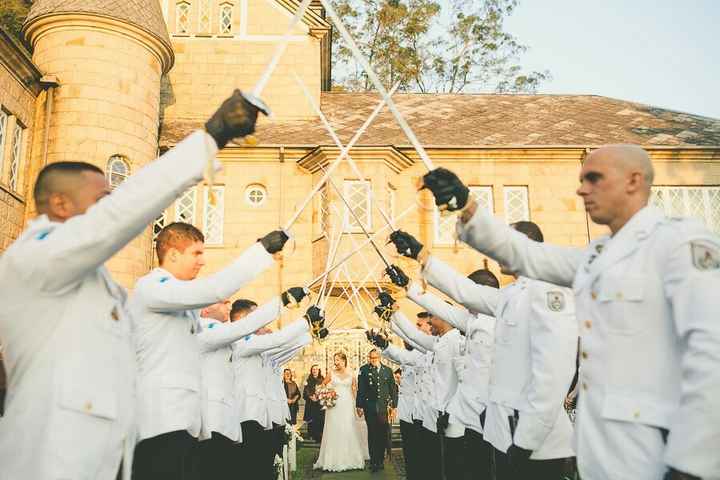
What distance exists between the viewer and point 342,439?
13062mm

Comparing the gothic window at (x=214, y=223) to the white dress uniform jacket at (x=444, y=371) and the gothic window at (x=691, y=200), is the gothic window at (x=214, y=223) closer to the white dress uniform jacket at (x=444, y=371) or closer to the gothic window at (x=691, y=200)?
the white dress uniform jacket at (x=444, y=371)

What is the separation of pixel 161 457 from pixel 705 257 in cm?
355

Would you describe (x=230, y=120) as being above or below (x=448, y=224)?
below

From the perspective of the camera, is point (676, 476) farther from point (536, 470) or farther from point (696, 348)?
point (536, 470)

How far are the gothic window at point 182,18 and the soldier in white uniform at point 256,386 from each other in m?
17.7

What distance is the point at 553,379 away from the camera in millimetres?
3834

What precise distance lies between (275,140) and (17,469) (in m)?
18.4

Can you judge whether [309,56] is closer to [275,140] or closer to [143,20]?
[275,140]

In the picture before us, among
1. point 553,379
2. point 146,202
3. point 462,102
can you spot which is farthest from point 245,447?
point 462,102

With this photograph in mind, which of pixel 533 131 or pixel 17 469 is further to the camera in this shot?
pixel 533 131

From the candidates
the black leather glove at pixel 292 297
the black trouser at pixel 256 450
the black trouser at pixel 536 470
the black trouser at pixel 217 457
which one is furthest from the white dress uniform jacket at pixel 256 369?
the black trouser at pixel 536 470

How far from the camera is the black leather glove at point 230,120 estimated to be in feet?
8.29

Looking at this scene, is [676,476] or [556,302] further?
[556,302]

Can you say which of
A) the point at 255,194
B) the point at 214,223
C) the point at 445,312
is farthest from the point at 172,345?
the point at 255,194
